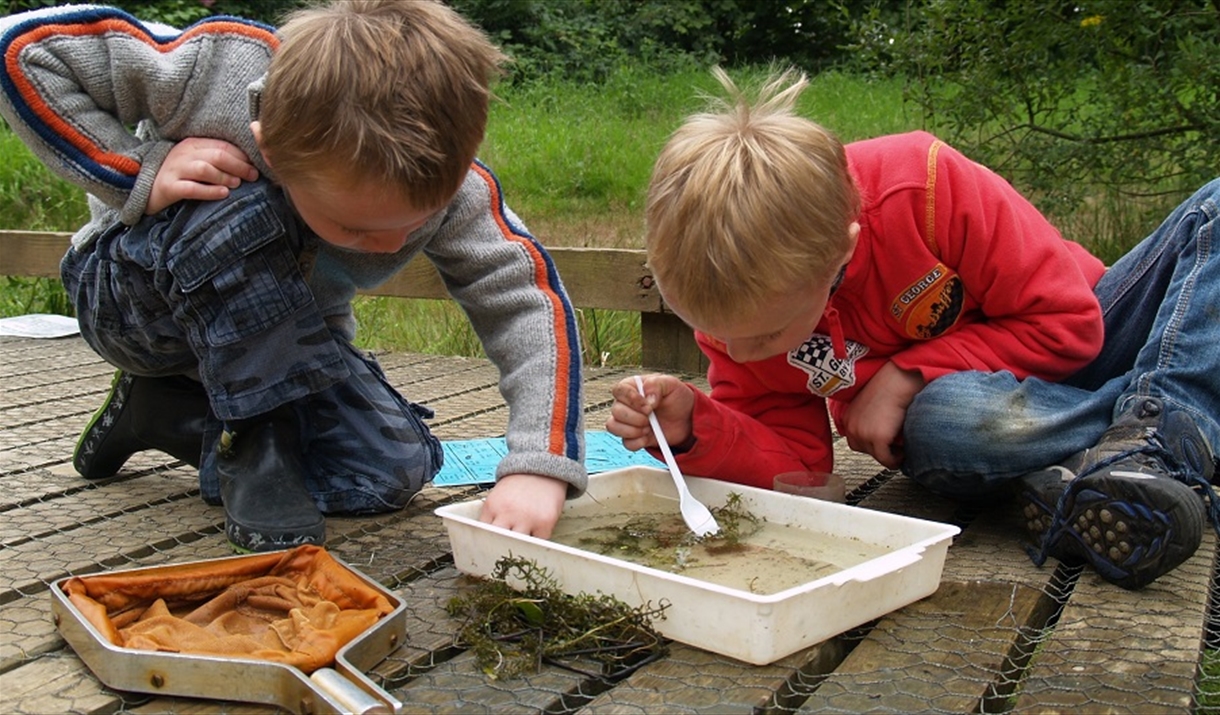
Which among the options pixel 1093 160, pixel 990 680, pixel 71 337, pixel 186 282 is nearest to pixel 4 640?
pixel 186 282

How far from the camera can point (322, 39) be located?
1312mm

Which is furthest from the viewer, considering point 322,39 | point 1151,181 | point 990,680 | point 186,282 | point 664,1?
point 664,1

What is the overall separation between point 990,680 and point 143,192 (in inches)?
41.7

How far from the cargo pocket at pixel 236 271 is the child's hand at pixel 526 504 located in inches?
13.1

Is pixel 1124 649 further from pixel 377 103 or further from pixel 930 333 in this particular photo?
pixel 377 103

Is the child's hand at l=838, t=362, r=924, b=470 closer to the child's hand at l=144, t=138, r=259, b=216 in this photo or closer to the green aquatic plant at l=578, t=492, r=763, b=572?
the green aquatic plant at l=578, t=492, r=763, b=572

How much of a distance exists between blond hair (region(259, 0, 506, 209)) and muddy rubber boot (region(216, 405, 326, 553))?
0.36m

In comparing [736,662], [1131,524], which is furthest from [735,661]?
[1131,524]

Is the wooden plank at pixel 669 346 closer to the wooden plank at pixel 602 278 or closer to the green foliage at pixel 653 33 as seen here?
the wooden plank at pixel 602 278

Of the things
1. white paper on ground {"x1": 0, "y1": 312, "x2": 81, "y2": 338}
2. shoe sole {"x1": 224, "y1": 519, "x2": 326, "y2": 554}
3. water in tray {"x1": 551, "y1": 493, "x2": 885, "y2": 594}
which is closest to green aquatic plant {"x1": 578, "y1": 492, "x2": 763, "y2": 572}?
water in tray {"x1": 551, "y1": 493, "x2": 885, "y2": 594}

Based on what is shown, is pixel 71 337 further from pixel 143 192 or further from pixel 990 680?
pixel 990 680

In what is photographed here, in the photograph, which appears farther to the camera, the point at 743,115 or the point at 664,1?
the point at 664,1

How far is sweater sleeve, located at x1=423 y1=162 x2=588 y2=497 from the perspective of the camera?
1.52 metres

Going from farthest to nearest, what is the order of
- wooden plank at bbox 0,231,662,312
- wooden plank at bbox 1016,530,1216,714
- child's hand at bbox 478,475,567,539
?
wooden plank at bbox 0,231,662,312, child's hand at bbox 478,475,567,539, wooden plank at bbox 1016,530,1216,714
